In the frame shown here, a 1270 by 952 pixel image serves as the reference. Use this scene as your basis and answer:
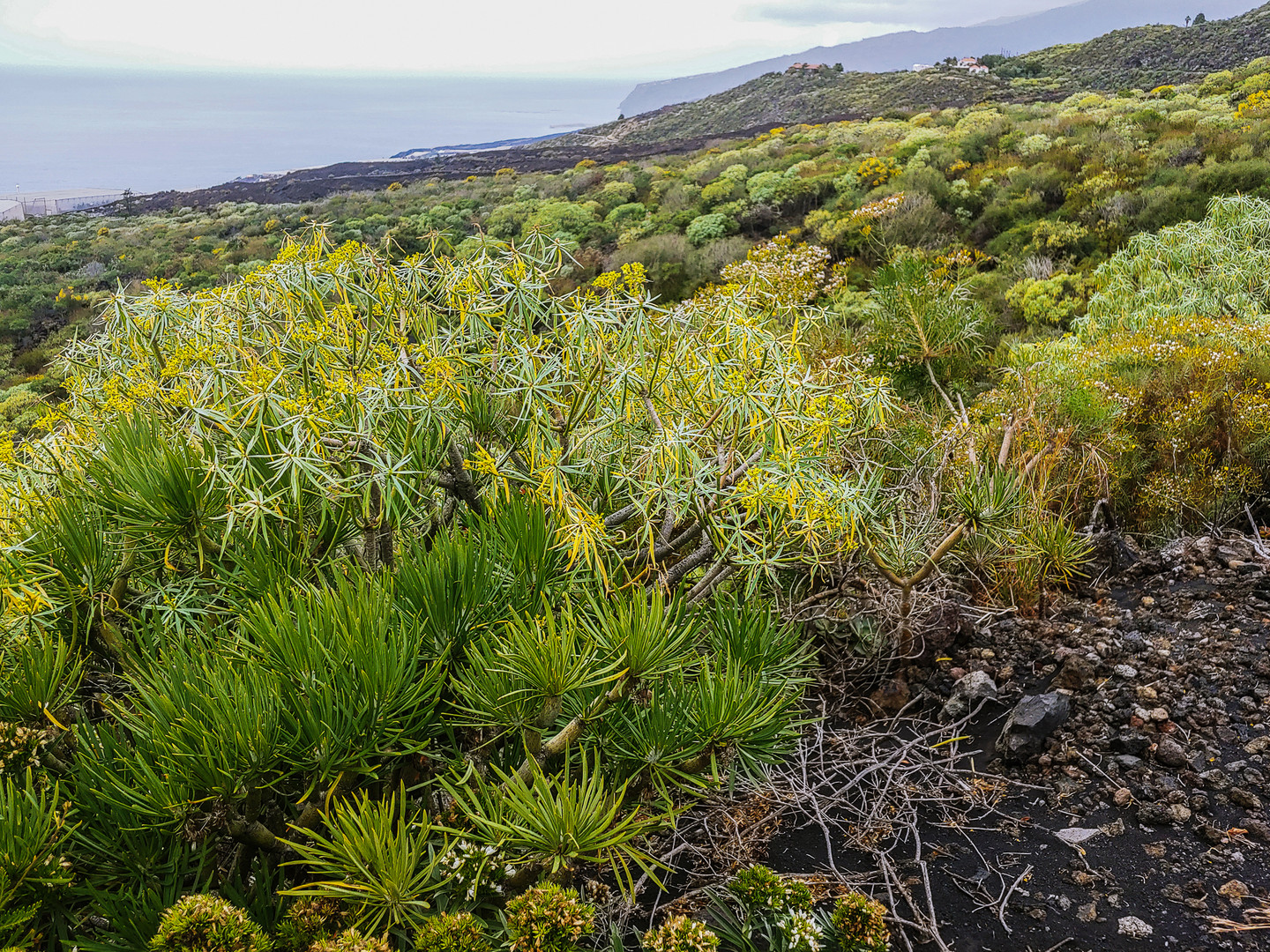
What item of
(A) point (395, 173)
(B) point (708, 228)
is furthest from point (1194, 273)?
(A) point (395, 173)

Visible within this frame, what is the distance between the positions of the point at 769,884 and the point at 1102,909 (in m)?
0.94

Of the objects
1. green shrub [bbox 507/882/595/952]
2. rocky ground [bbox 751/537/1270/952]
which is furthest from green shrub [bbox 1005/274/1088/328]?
green shrub [bbox 507/882/595/952]

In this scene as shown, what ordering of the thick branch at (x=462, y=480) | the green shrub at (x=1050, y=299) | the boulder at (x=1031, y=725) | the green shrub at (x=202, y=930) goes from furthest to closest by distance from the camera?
1. the green shrub at (x=1050, y=299)
2. the boulder at (x=1031, y=725)
3. the thick branch at (x=462, y=480)
4. the green shrub at (x=202, y=930)

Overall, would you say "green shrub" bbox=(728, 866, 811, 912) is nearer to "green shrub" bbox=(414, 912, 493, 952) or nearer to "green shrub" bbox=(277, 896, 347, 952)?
"green shrub" bbox=(414, 912, 493, 952)

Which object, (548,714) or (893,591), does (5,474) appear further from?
(893,591)

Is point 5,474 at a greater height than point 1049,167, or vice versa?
point 1049,167

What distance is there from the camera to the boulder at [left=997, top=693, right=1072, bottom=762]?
7.55ft

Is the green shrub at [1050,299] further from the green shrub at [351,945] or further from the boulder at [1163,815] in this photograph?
the green shrub at [351,945]

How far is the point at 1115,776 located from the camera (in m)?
2.16

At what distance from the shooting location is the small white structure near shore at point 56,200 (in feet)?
128

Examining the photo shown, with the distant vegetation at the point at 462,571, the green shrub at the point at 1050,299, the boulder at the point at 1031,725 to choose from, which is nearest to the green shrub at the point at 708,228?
the green shrub at the point at 1050,299

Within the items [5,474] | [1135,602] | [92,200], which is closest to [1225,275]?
[1135,602]

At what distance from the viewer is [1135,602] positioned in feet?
9.98

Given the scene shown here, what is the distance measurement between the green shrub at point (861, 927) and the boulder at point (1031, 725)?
1171 millimetres
